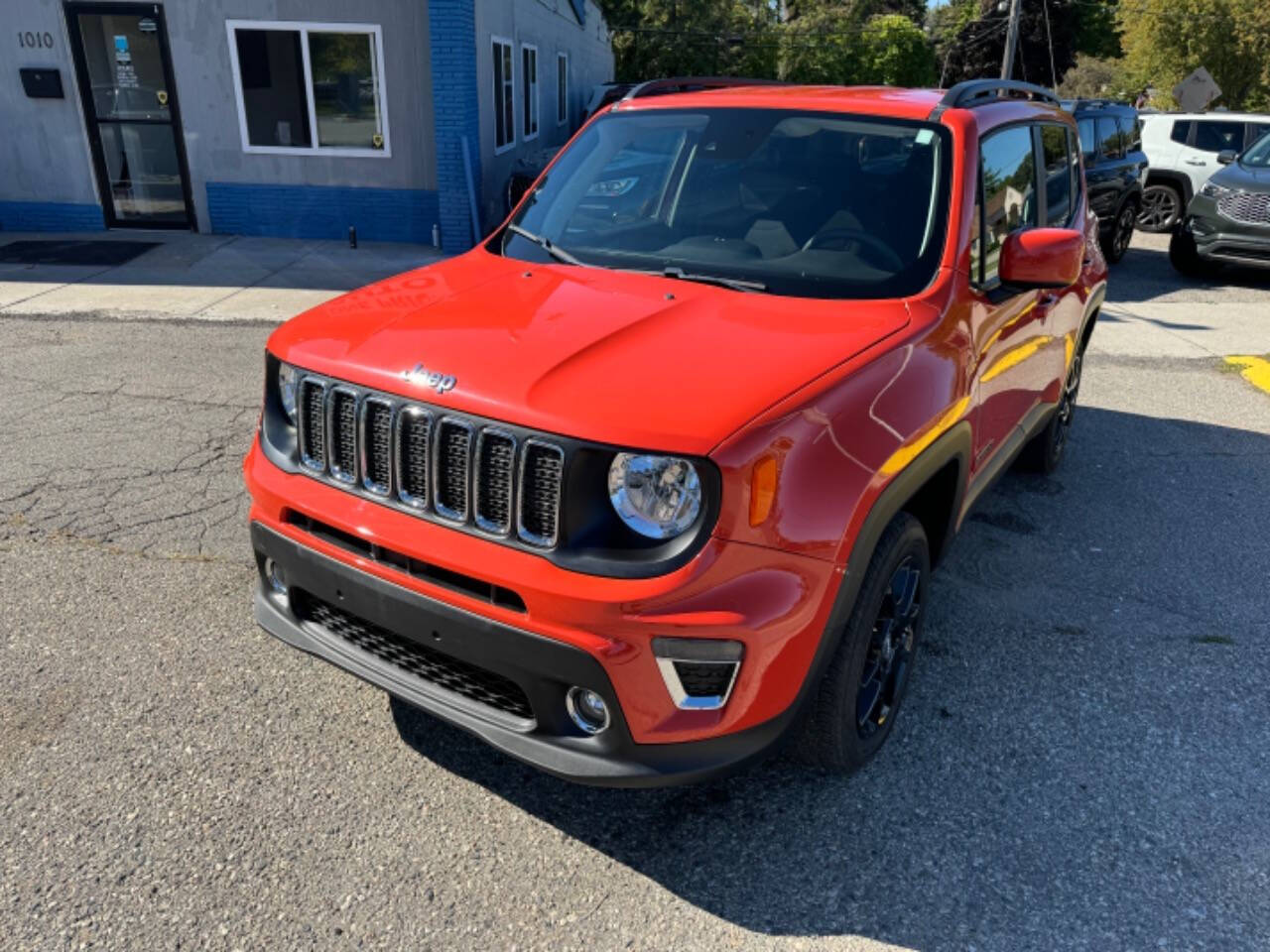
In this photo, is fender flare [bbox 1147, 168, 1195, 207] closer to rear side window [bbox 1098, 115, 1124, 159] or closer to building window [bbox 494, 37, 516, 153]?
rear side window [bbox 1098, 115, 1124, 159]

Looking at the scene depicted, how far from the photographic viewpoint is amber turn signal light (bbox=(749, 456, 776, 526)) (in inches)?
82.7

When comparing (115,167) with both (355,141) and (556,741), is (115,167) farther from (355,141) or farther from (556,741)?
(556,741)

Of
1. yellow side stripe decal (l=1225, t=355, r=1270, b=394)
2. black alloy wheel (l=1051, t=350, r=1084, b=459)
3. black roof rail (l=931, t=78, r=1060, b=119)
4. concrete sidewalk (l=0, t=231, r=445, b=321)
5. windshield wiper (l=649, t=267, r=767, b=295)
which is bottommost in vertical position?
concrete sidewalk (l=0, t=231, r=445, b=321)

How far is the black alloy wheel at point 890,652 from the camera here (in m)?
2.81

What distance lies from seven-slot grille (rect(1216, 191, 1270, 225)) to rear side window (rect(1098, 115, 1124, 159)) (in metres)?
1.36

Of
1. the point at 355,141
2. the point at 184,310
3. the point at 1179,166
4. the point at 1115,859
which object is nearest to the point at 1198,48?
the point at 1179,166

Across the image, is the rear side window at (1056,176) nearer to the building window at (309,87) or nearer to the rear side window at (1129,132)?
the building window at (309,87)

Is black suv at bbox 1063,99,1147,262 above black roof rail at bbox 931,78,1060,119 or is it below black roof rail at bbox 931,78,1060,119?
below

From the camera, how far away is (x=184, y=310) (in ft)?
26.3

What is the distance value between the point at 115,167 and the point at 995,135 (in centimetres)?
1059

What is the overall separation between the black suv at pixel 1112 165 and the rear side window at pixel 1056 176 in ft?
21.0

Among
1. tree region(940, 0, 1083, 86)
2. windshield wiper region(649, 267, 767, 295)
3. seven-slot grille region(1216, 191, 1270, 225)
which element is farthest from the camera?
tree region(940, 0, 1083, 86)

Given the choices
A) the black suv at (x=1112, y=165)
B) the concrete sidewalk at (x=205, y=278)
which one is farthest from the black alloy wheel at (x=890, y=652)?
the black suv at (x=1112, y=165)

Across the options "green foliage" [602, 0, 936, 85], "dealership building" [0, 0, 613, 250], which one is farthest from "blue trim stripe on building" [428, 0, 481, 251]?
"green foliage" [602, 0, 936, 85]
